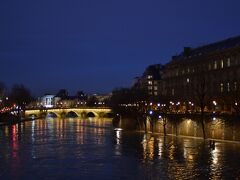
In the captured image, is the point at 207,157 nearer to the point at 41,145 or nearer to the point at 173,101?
the point at 41,145

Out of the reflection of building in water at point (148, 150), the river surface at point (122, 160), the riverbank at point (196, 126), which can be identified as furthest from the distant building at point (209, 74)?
the river surface at point (122, 160)

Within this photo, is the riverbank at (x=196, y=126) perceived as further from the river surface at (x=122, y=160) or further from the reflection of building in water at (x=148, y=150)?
the reflection of building in water at (x=148, y=150)

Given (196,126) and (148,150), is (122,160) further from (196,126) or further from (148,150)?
(196,126)

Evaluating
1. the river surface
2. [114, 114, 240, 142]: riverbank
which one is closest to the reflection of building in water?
the river surface

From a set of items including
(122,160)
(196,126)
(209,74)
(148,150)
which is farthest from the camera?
(209,74)

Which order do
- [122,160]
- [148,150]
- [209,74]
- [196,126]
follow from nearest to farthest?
[122,160], [148,150], [196,126], [209,74]

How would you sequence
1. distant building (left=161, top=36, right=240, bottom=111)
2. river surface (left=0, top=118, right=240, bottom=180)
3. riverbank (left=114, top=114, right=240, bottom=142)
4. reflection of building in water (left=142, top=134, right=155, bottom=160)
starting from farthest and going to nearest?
distant building (left=161, top=36, right=240, bottom=111)
riverbank (left=114, top=114, right=240, bottom=142)
reflection of building in water (left=142, top=134, right=155, bottom=160)
river surface (left=0, top=118, right=240, bottom=180)

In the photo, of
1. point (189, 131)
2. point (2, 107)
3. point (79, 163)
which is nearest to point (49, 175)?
point (79, 163)

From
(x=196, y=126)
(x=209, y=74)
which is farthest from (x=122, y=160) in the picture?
(x=209, y=74)

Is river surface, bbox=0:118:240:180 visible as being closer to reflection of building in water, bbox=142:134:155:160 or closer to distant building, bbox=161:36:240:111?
reflection of building in water, bbox=142:134:155:160

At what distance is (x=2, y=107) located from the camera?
162625 mm

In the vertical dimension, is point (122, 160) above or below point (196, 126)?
below

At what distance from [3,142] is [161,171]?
3581 cm

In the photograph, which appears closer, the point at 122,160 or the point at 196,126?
the point at 122,160
